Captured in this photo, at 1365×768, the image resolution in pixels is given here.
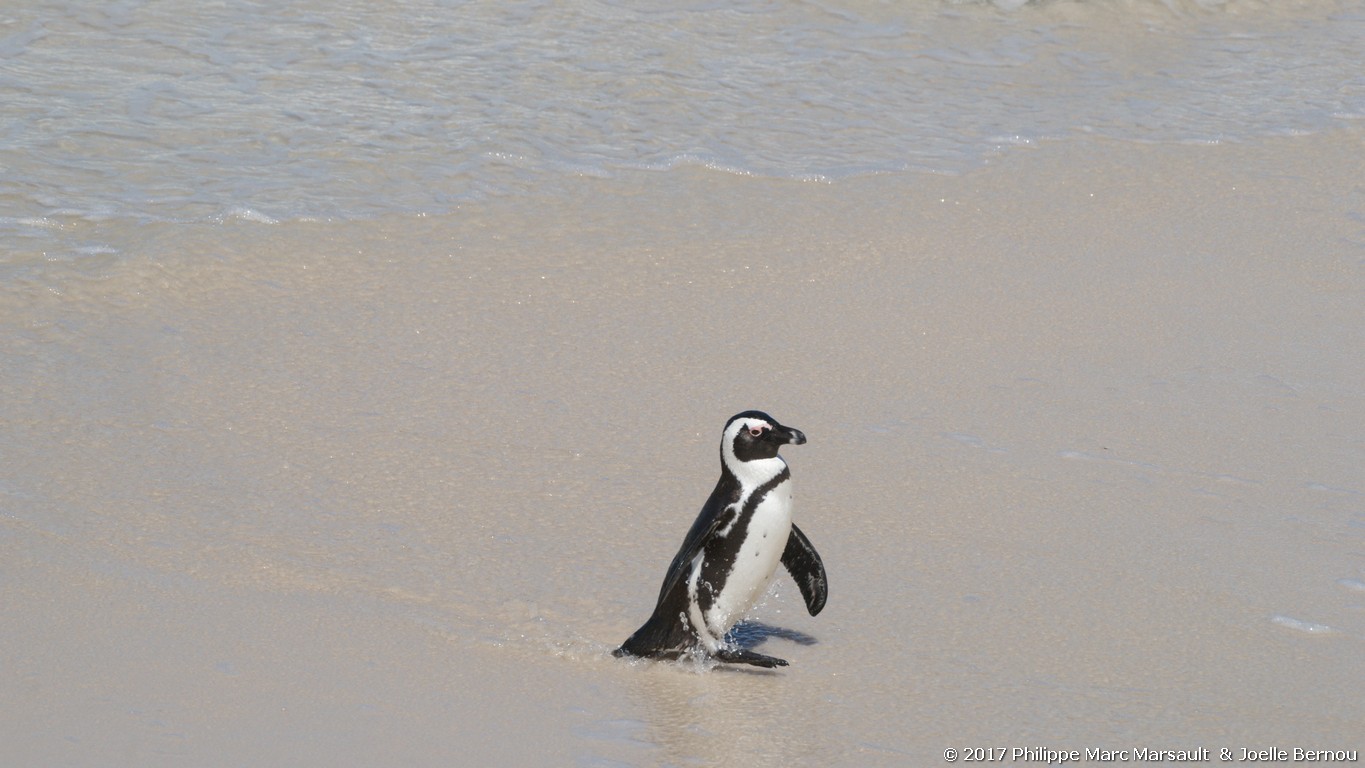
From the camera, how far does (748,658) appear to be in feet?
11.1

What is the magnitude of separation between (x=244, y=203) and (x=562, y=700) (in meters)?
3.47

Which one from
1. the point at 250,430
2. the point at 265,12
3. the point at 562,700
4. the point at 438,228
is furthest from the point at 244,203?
the point at 562,700

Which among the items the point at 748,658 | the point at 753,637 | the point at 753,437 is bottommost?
the point at 753,637

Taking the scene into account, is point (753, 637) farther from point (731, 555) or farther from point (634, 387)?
point (634, 387)

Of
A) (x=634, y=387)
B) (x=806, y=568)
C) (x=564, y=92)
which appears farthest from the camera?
(x=564, y=92)

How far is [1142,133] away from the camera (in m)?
7.45

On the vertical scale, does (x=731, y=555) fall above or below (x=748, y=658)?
above

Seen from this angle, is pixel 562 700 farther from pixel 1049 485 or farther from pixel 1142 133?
pixel 1142 133

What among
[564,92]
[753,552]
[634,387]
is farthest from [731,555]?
[564,92]

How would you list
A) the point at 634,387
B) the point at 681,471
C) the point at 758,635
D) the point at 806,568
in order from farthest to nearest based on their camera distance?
the point at 634,387
the point at 681,471
the point at 758,635
the point at 806,568

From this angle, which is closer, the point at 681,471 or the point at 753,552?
the point at 753,552

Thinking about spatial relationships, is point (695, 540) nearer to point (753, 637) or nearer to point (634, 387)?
point (753, 637)

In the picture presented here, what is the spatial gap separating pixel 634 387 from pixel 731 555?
1475 millimetres

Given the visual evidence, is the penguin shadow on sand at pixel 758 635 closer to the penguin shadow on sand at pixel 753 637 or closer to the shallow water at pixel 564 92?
the penguin shadow on sand at pixel 753 637
